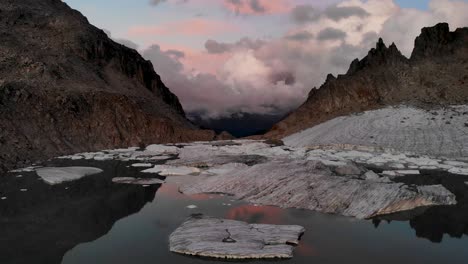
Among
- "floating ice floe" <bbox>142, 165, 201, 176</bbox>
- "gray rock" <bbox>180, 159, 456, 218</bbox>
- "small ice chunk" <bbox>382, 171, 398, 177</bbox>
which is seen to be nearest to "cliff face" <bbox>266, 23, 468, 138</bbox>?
"small ice chunk" <bbox>382, 171, 398, 177</bbox>

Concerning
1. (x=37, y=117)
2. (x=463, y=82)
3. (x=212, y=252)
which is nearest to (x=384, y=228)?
(x=212, y=252)

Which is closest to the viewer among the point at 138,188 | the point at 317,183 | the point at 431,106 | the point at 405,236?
the point at 405,236

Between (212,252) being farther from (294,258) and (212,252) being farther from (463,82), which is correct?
(463,82)

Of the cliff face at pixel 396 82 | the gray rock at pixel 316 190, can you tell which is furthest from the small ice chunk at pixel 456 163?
the cliff face at pixel 396 82

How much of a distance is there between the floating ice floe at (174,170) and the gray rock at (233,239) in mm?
14953

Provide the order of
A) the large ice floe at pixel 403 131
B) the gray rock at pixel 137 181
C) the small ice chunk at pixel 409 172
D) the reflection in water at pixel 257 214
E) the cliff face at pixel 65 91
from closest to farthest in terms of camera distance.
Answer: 1. the reflection in water at pixel 257 214
2. the gray rock at pixel 137 181
3. the small ice chunk at pixel 409 172
4. the large ice floe at pixel 403 131
5. the cliff face at pixel 65 91

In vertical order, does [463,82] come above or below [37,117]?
above

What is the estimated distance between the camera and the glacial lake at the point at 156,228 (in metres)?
13.6

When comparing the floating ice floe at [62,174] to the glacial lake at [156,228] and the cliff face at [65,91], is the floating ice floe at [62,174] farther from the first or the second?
the cliff face at [65,91]

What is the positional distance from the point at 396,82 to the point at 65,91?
54.3 metres

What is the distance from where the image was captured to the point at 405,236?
16.2m

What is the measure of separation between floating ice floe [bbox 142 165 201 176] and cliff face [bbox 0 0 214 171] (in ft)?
40.5

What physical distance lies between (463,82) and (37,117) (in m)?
60.8

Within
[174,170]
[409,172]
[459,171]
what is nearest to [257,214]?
[174,170]
